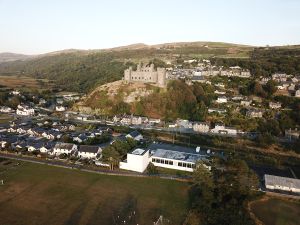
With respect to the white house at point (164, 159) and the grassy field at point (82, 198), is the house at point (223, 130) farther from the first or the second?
the grassy field at point (82, 198)

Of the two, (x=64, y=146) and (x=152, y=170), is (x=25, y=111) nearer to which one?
(x=64, y=146)

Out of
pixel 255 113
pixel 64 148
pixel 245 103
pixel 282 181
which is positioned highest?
pixel 245 103

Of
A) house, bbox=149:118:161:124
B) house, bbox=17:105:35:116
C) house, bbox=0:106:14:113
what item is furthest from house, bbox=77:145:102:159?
house, bbox=0:106:14:113

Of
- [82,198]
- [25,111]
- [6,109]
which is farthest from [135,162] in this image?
[6,109]

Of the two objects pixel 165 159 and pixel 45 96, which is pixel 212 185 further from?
pixel 45 96

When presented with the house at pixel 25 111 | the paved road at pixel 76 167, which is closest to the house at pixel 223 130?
the paved road at pixel 76 167

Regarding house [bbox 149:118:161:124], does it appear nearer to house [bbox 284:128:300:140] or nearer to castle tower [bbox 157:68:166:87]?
castle tower [bbox 157:68:166:87]

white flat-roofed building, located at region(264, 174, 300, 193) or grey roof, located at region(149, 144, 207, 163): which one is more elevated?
grey roof, located at region(149, 144, 207, 163)

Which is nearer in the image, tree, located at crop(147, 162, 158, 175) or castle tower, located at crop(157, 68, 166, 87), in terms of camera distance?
tree, located at crop(147, 162, 158, 175)
